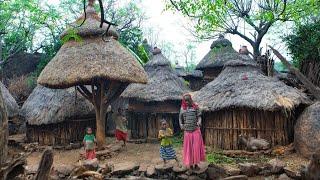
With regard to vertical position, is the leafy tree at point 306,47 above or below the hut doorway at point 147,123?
above

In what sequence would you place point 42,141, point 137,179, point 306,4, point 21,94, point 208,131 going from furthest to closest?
1. point 21,94
2. point 306,4
3. point 42,141
4. point 208,131
5. point 137,179

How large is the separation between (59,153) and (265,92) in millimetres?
7750

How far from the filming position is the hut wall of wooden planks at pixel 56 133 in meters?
14.0

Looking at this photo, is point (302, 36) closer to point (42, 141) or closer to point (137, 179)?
point (137, 179)

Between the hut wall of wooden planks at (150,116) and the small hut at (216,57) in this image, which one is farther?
the small hut at (216,57)

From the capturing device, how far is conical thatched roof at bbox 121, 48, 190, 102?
15.3 meters

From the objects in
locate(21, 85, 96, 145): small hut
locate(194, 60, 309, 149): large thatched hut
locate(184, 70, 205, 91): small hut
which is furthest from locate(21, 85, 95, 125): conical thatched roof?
locate(184, 70, 205, 91): small hut

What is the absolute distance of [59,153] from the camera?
1300 centimetres

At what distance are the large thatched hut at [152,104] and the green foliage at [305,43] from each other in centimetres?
515

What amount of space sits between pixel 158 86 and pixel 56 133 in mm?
4855

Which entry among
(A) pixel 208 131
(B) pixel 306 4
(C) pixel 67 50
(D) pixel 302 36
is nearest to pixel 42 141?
(C) pixel 67 50

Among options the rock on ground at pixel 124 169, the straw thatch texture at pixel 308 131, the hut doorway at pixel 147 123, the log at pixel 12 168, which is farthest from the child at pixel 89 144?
the log at pixel 12 168

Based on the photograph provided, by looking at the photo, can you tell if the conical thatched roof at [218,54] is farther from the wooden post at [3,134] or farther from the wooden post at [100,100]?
the wooden post at [3,134]

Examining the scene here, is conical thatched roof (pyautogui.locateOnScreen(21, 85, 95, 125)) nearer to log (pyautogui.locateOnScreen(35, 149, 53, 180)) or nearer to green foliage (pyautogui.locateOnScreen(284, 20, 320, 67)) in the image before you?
green foliage (pyautogui.locateOnScreen(284, 20, 320, 67))
